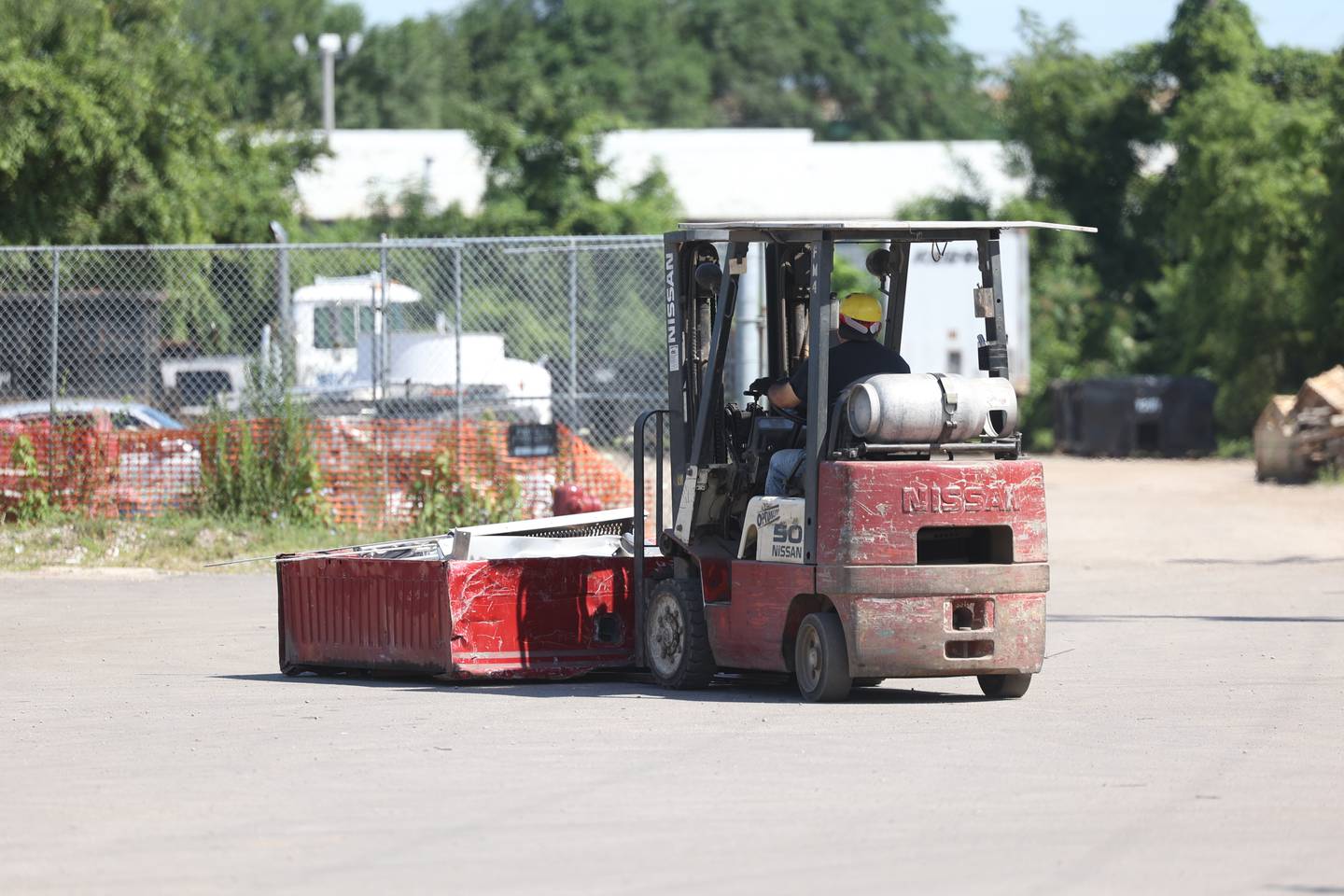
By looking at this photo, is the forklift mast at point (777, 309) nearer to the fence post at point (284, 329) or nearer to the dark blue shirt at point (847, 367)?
the dark blue shirt at point (847, 367)

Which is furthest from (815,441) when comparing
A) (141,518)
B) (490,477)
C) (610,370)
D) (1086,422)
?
(1086,422)

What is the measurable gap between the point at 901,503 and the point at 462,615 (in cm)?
262

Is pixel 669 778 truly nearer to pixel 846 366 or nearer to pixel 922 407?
pixel 922 407

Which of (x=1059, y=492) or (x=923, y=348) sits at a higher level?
(x=923, y=348)

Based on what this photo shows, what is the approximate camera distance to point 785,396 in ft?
35.1

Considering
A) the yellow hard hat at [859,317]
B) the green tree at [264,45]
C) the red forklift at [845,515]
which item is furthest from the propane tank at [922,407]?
the green tree at [264,45]

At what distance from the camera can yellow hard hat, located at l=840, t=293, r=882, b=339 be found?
10742mm

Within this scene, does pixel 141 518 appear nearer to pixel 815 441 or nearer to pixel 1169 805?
pixel 815 441

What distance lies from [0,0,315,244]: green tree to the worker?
1691 cm

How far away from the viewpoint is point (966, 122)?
94.2m

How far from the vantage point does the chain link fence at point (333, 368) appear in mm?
19688

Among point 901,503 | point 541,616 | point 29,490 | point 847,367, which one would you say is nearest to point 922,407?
point 901,503

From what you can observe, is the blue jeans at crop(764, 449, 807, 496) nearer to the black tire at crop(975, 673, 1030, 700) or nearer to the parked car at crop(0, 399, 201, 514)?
the black tire at crop(975, 673, 1030, 700)

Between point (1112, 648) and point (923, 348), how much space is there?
25682 mm
